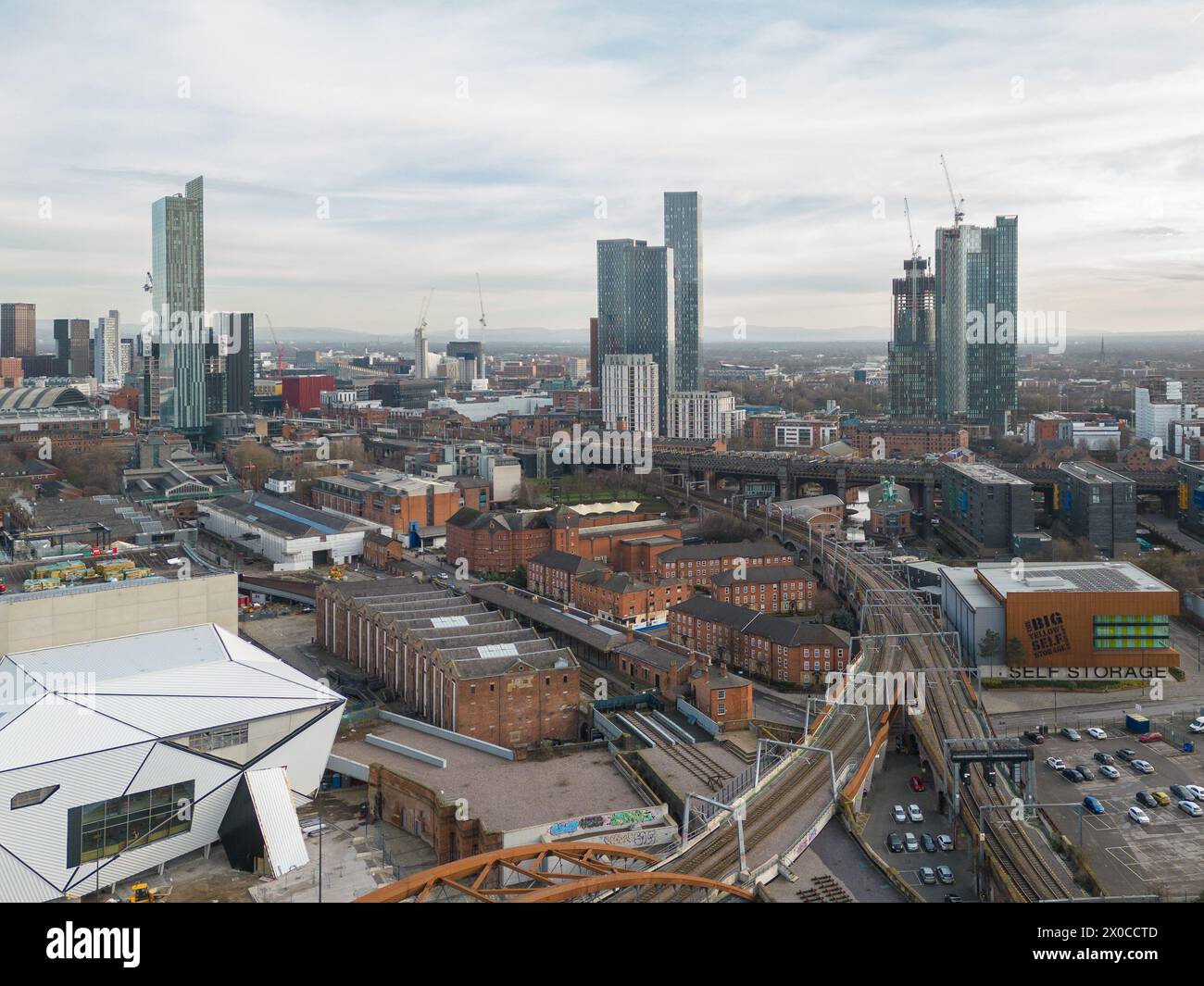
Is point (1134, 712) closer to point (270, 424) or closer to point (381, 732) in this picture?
point (381, 732)

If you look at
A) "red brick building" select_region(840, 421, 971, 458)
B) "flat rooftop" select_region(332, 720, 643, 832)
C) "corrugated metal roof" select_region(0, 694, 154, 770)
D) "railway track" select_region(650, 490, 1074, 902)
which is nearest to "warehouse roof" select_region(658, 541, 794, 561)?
"railway track" select_region(650, 490, 1074, 902)

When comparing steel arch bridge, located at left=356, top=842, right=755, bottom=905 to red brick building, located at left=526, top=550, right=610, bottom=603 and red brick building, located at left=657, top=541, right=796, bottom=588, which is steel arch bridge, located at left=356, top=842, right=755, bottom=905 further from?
red brick building, located at left=657, top=541, right=796, bottom=588

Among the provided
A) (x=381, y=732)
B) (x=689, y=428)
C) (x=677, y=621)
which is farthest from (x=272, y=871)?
(x=689, y=428)

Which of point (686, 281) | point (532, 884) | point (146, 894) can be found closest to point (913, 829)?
point (532, 884)

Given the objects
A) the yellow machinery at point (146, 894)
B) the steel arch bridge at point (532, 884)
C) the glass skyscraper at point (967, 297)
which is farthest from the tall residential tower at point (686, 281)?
the steel arch bridge at point (532, 884)

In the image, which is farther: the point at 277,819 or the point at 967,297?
the point at 967,297

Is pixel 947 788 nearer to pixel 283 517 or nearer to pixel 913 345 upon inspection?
pixel 283 517
